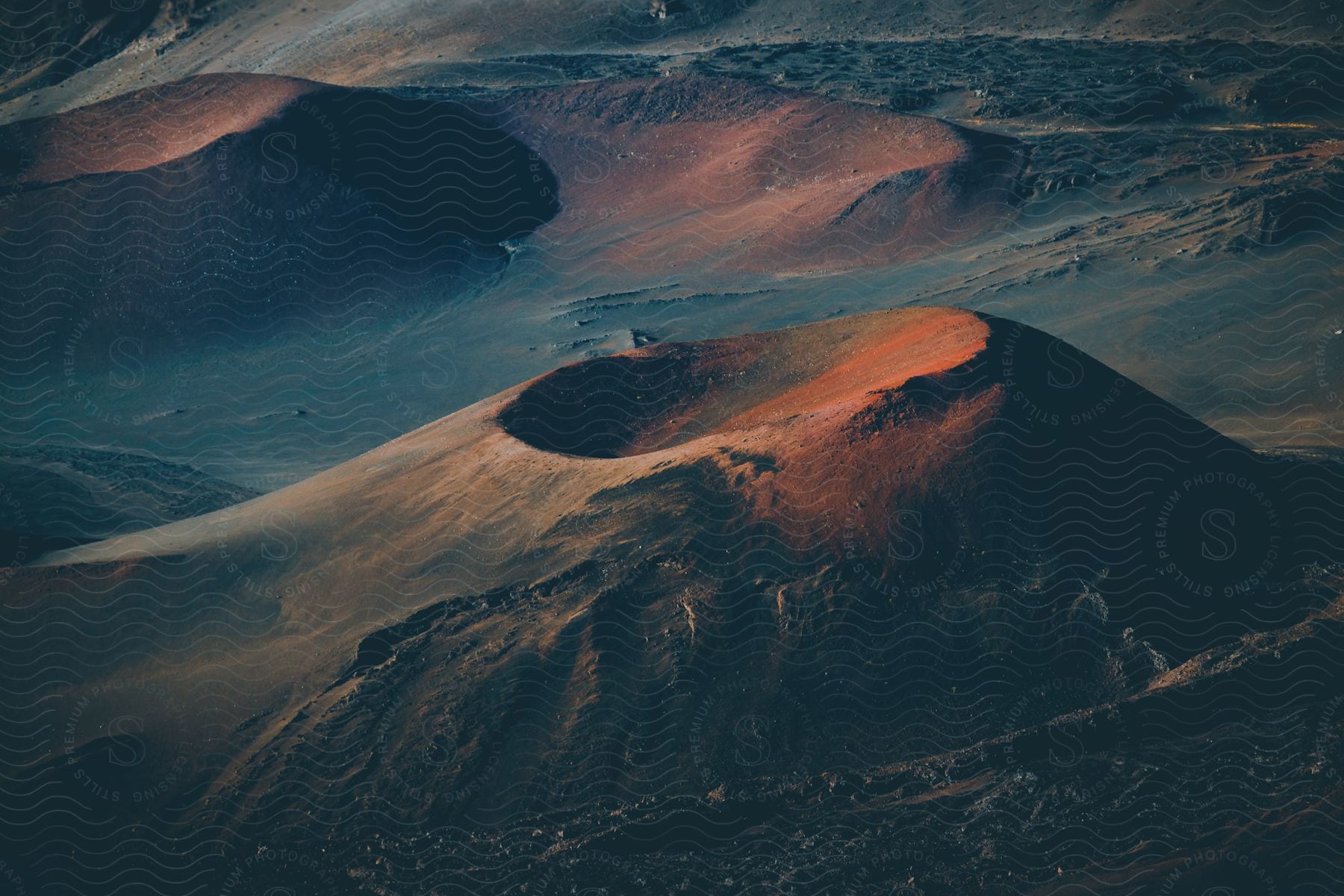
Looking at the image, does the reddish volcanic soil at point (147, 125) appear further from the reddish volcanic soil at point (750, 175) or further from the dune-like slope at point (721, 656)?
the dune-like slope at point (721, 656)

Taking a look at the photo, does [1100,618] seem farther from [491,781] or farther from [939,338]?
[491,781]

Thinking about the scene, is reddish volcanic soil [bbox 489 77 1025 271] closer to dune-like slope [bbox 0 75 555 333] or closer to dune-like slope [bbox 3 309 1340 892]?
dune-like slope [bbox 0 75 555 333]

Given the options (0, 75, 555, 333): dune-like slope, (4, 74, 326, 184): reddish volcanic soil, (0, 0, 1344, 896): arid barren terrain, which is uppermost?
(4, 74, 326, 184): reddish volcanic soil

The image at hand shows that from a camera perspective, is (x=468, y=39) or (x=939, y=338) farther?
(x=468, y=39)

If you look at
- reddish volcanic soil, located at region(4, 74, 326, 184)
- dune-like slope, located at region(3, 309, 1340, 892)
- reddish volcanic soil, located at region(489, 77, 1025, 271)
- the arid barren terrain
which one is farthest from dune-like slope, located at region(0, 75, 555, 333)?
dune-like slope, located at region(3, 309, 1340, 892)

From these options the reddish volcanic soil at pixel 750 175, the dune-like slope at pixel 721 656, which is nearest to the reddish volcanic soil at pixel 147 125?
the reddish volcanic soil at pixel 750 175

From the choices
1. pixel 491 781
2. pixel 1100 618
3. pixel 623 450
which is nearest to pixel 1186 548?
pixel 1100 618
